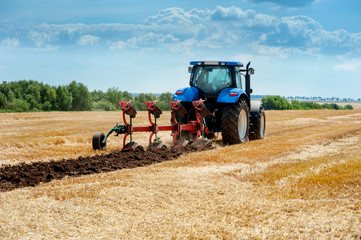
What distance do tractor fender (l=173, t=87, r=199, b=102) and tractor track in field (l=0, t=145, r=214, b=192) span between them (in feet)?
6.46

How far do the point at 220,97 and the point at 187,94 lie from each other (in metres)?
0.89

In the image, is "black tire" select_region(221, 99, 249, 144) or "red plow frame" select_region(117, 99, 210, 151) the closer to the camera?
"red plow frame" select_region(117, 99, 210, 151)

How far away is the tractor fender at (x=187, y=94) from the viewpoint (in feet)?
37.1

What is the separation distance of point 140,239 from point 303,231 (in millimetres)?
1704

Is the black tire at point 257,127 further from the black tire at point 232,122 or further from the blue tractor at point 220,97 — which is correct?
the black tire at point 232,122

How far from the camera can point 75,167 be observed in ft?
25.7

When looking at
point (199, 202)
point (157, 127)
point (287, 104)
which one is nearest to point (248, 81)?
point (157, 127)

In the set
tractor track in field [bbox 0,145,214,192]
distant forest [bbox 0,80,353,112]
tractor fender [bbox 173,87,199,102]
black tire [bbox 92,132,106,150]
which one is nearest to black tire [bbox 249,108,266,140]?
tractor fender [bbox 173,87,199,102]

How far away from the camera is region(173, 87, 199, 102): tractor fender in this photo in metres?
11.3

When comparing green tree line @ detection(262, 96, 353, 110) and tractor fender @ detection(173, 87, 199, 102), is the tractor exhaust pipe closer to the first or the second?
tractor fender @ detection(173, 87, 199, 102)

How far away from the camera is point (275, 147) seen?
10.3 metres

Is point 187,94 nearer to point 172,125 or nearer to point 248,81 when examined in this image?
point 172,125

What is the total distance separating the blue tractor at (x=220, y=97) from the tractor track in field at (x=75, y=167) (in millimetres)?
1864

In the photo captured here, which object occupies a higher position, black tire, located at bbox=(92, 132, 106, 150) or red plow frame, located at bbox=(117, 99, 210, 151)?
red plow frame, located at bbox=(117, 99, 210, 151)
